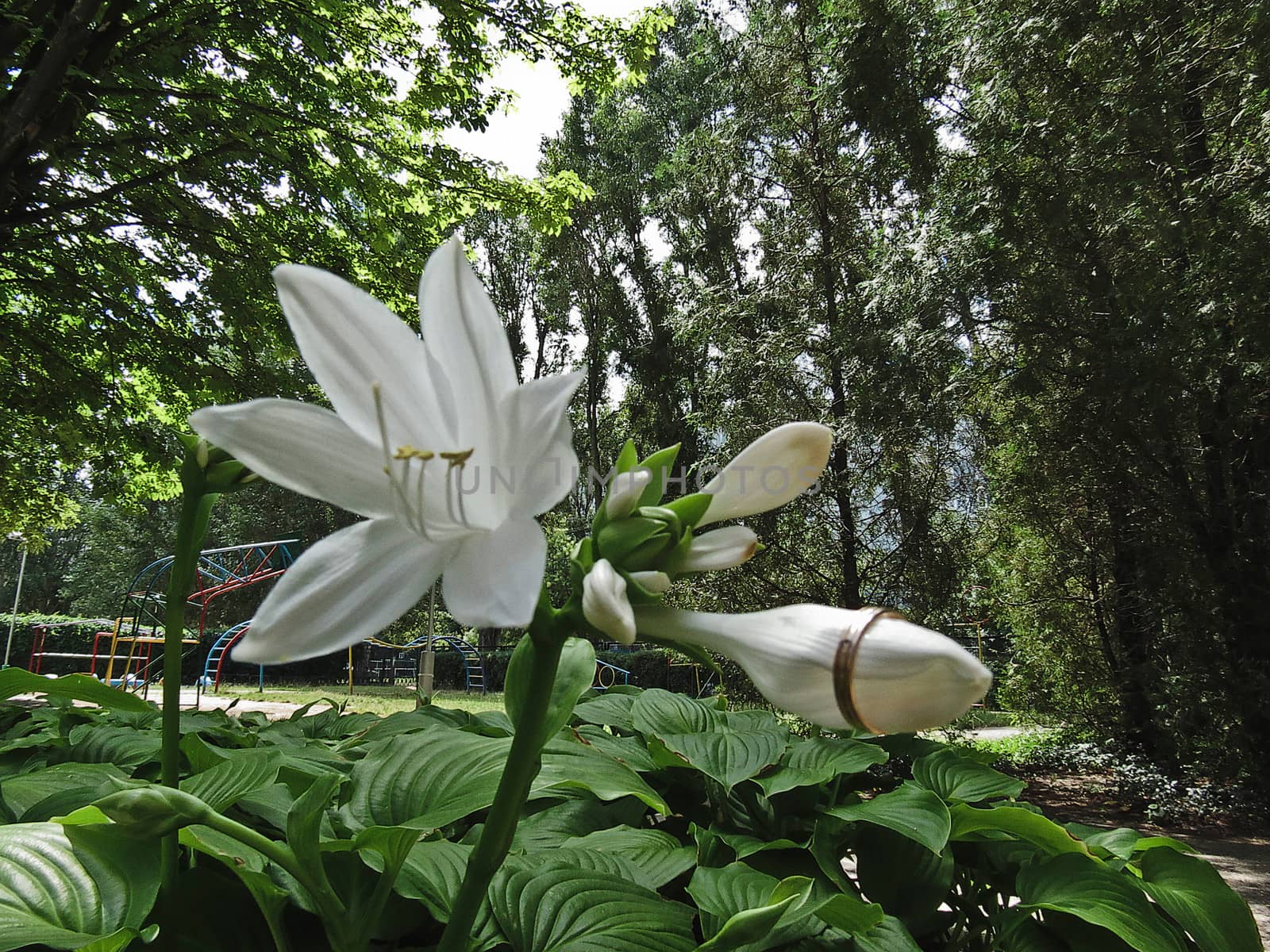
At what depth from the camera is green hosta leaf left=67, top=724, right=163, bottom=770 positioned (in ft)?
4.05

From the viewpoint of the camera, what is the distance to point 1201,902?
1.13 m

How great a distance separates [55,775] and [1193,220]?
8.22 meters

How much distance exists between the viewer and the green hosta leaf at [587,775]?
3.50ft

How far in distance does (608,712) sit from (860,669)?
139 cm

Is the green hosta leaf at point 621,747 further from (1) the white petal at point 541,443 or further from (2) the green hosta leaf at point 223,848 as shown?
(1) the white petal at point 541,443

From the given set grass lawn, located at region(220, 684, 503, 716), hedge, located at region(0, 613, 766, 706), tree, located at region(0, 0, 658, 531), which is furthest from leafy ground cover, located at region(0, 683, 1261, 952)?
hedge, located at region(0, 613, 766, 706)

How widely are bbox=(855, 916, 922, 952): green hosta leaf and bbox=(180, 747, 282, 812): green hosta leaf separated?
76 cm

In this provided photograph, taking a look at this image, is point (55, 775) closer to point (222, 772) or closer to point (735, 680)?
point (222, 772)

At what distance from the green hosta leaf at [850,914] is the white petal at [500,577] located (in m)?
0.61

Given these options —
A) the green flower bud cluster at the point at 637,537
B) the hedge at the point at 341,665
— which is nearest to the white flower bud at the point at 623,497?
the green flower bud cluster at the point at 637,537

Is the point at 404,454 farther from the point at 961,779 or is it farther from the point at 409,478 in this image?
the point at 961,779

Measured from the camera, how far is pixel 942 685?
1.51 feet

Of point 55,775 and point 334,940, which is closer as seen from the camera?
point 334,940

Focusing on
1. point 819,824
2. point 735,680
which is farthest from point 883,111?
point 819,824
